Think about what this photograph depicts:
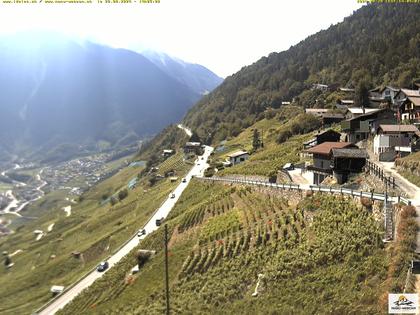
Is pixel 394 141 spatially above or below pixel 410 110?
below

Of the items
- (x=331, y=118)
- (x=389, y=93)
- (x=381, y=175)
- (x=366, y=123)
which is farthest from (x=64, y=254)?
(x=389, y=93)

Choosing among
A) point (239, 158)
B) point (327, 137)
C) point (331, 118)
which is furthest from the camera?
point (239, 158)

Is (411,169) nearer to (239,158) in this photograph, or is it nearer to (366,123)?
(366,123)

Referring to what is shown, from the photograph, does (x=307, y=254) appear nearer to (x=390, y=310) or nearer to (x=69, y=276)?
(x=390, y=310)

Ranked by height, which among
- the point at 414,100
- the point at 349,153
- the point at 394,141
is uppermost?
the point at 414,100

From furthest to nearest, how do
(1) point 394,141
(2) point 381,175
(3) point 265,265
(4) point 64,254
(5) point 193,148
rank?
(5) point 193,148 < (4) point 64,254 < (1) point 394,141 < (2) point 381,175 < (3) point 265,265

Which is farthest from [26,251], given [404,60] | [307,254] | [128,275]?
[404,60]

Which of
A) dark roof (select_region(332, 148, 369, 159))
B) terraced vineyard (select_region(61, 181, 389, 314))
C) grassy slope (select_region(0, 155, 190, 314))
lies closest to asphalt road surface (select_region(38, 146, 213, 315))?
grassy slope (select_region(0, 155, 190, 314))

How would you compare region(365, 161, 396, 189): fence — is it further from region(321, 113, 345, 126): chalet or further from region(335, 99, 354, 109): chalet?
region(335, 99, 354, 109): chalet
